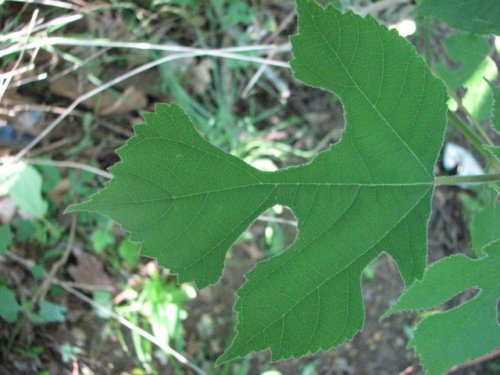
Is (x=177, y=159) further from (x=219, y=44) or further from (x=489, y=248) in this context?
(x=219, y=44)

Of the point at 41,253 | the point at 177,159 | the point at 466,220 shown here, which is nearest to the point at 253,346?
the point at 177,159

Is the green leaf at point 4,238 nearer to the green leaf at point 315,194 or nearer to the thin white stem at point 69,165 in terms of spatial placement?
the thin white stem at point 69,165

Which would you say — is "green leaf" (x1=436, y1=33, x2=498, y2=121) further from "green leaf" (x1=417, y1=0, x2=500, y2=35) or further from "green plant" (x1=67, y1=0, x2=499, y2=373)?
"green plant" (x1=67, y1=0, x2=499, y2=373)

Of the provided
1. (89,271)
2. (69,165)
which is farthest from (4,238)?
(89,271)

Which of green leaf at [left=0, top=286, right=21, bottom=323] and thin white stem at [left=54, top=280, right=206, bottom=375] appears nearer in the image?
green leaf at [left=0, top=286, right=21, bottom=323]

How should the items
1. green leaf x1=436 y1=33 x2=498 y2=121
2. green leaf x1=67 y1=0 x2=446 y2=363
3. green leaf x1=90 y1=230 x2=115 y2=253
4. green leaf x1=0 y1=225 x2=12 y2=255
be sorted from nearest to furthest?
green leaf x1=67 y1=0 x2=446 y2=363 < green leaf x1=0 y1=225 x2=12 y2=255 < green leaf x1=436 y1=33 x2=498 y2=121 < green leaf x1=90 y1=230 x2=115 y2=253

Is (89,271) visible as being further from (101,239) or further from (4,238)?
(4,238)

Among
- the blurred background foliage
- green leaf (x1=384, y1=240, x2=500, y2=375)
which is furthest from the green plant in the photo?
the blurred background foliage

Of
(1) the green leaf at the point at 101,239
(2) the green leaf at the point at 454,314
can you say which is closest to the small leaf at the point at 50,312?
(1) the green leaf at the point at 101,239
